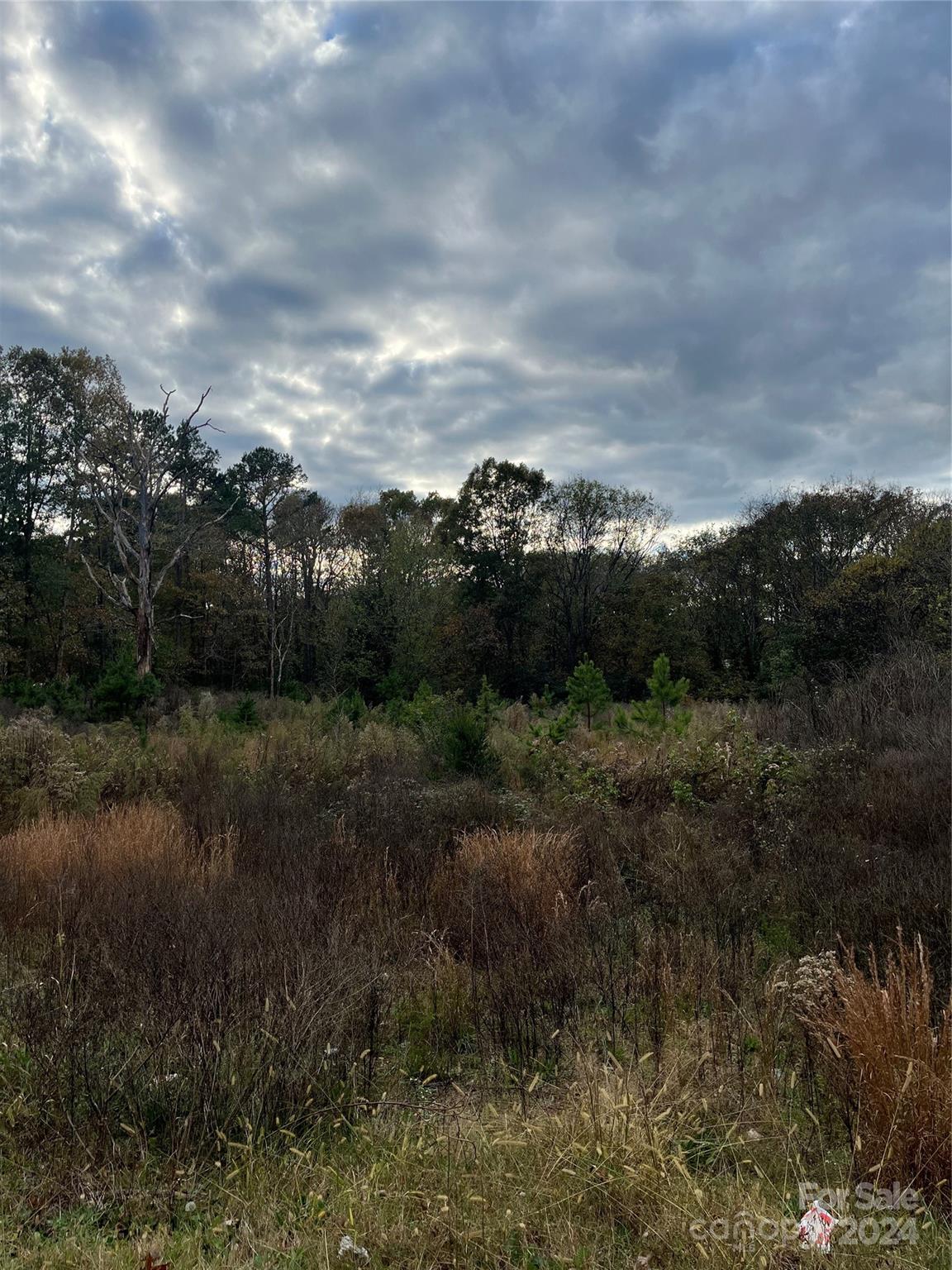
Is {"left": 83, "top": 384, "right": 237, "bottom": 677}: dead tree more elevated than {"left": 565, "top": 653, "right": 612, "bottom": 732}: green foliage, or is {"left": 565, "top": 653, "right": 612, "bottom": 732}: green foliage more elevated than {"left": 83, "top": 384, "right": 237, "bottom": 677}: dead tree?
{"left": 83, "top": 384, "right": 237, "bottom": 677}: dead tree

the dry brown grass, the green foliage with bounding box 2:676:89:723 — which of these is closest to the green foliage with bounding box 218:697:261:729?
the green foliage with bounding box 2:676:89:723

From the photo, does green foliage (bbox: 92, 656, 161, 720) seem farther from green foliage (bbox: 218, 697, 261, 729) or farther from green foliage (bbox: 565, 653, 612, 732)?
green foliage (bbox: 565, 653, 612, 732)

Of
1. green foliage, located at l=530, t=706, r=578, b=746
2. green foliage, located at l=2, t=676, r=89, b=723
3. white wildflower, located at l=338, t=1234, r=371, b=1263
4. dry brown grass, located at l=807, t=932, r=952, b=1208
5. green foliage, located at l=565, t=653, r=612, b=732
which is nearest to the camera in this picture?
white wildflower, located at l=338, t=1234, r=371, b=1263

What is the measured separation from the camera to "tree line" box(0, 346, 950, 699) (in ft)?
79.5

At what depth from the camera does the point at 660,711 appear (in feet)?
43.7

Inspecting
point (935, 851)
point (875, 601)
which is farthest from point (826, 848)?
point (875, 601)

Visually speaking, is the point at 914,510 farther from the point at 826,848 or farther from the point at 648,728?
the point at 826,848

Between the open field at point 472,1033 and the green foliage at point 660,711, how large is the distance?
179 inches

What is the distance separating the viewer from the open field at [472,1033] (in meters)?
2.58

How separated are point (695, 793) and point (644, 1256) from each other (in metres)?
7.49

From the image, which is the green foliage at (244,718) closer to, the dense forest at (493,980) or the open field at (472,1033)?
the dense forest at (493,980)

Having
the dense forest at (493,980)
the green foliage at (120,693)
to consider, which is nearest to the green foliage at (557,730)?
the dense forest at (493,980)

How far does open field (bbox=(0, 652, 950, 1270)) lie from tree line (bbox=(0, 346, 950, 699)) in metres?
14.9

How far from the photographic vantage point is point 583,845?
7016mm
